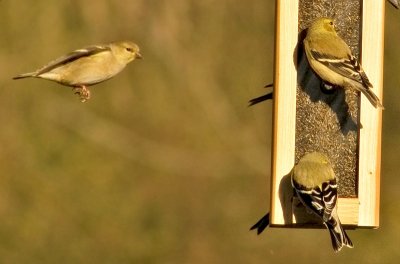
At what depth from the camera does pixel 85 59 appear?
28.1 ft

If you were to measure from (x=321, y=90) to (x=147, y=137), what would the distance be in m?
9.04

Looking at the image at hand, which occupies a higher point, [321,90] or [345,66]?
[345,66]

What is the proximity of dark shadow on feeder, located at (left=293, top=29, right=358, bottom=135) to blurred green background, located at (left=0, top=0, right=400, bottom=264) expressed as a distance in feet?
25.7

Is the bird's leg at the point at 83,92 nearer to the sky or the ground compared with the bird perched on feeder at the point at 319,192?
nearer to the sky

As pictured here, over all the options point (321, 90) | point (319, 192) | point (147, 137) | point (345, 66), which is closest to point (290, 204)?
point (319, 192)

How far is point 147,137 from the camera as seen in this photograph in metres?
17.4

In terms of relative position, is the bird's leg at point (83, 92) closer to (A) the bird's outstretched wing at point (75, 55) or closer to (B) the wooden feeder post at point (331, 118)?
(A) the bird's outstretched wing at point (75, 55)

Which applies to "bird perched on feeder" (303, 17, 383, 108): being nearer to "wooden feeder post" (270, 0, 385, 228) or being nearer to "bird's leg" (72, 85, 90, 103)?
"wooden feeder post" (270, 0, 385, 228)

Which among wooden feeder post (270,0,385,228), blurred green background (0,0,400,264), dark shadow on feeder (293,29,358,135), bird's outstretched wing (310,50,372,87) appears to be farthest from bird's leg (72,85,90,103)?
blurred green background (0,0,400,264)

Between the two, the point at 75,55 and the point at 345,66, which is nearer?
the point at 345,66

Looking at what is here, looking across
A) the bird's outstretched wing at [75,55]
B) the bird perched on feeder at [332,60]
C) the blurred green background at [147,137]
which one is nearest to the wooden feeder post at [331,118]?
the bird perched on feeder at [332,60]

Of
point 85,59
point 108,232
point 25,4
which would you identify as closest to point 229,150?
point 108,232

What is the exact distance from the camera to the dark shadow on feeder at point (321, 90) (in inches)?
330

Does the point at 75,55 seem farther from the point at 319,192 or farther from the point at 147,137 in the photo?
the point at 147,137
